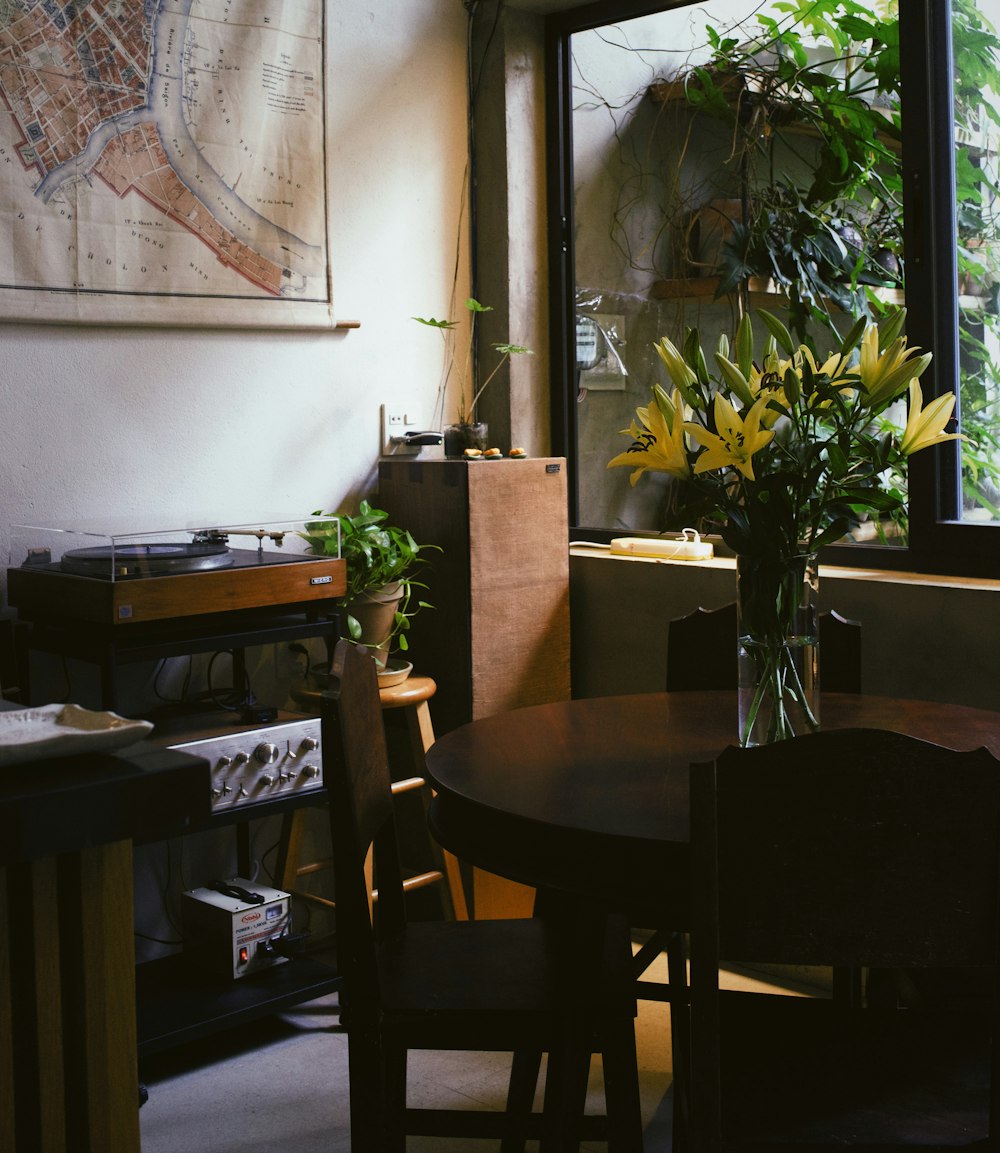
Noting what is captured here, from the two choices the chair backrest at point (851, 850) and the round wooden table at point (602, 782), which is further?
the round wooden table at point (602, 782)

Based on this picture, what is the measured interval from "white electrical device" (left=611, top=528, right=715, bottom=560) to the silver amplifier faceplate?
1040 millimetres

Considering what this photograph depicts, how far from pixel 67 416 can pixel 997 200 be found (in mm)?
2076

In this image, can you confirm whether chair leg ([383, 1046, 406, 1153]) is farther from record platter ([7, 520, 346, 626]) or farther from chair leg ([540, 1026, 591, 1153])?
record platter ([7, 520, 346, 626])

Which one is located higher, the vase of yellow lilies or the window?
the window

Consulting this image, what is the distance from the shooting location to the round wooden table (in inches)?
61.1

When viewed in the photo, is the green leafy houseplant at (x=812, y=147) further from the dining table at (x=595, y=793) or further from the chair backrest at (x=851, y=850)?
the chair backrest at (x=851, y=850)

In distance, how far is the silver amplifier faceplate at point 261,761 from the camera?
102 inches

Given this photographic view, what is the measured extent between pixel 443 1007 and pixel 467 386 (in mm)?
2193

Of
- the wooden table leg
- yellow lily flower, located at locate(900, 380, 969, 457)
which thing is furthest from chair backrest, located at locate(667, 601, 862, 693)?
the wooden table leg

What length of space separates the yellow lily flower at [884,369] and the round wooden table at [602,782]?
55 centimetres

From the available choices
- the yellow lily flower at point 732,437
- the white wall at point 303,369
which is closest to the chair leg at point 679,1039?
the yellow lily flower at point 732,437

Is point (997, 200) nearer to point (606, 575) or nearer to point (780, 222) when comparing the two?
point (780, 222)

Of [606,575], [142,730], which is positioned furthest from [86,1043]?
[606,575]

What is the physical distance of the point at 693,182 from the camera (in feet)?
11.4
